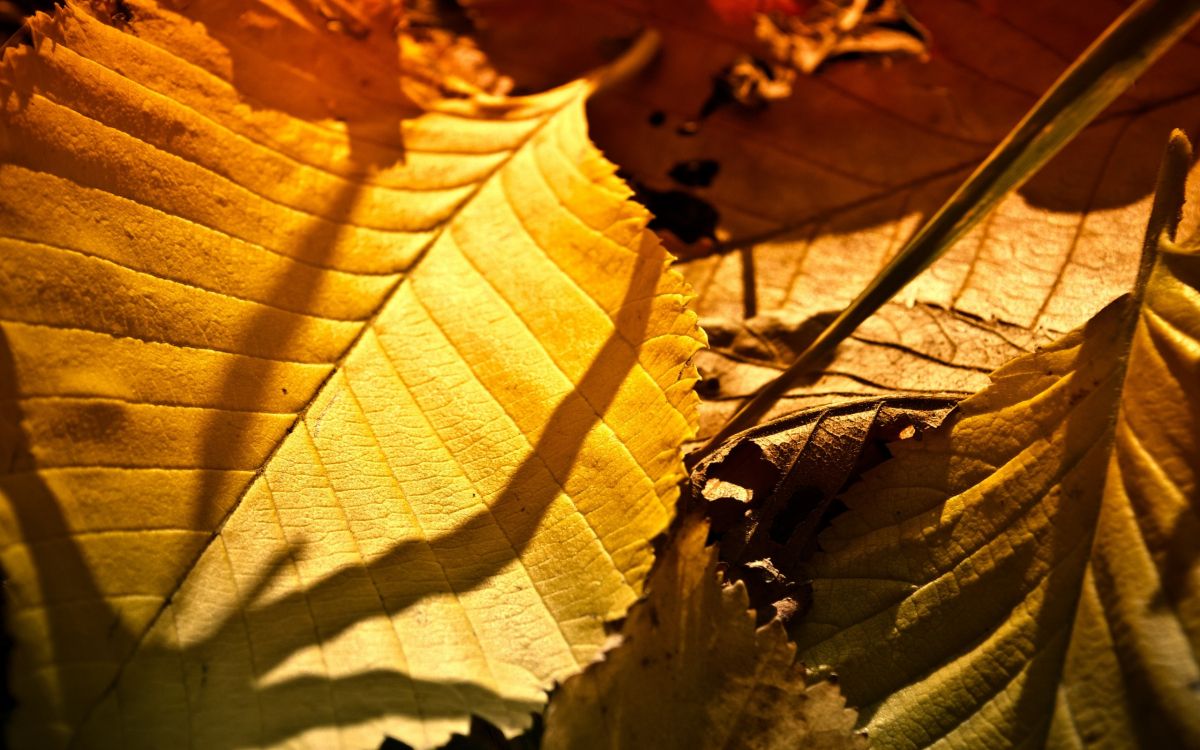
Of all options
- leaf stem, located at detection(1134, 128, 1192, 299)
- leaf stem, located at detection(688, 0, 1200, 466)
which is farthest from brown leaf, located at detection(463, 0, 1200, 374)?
leaf stem, located at detection(688, 0, 1200, 466)

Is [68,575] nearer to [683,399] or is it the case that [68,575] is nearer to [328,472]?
[328,472]

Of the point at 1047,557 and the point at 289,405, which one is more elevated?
the point at 1047,557

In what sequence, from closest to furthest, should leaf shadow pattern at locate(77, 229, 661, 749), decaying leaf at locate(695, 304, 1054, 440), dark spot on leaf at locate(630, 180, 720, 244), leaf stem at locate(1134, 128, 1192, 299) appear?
leaf shadow pattern at locate(77, 229, 661, 749) < leaf stem at locate(1134, 128, 1192, 299) < decaying leaf at locate(695, 304, 1054, 440) < dark spot on leaf at locate(630, 180, 720, 244)

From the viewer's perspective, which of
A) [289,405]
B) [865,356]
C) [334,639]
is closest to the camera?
[334,639]

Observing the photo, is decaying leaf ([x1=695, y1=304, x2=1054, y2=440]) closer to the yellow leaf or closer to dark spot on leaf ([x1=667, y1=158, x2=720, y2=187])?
the yellow leaf

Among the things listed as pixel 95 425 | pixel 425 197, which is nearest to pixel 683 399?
pixel 425 197

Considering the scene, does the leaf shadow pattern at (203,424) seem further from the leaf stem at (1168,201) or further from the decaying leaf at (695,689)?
the leaf stem at (1168,201)

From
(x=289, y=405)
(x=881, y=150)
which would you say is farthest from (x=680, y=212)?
(x=289, y=405)

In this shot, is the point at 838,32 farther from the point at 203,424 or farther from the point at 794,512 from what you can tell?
the point at 203,424
